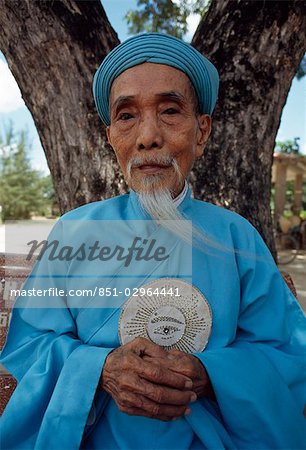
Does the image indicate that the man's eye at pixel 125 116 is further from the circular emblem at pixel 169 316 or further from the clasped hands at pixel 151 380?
the clasped hands at pixel 151 380

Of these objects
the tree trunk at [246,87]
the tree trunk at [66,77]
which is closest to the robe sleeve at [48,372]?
the tree trunk at [66,77]

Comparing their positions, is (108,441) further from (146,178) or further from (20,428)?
(146,178)

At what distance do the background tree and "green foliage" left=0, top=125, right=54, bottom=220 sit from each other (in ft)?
87.4

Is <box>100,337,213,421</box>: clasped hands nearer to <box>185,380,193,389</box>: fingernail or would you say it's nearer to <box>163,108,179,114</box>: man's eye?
<box>185,380,193,389</box>: fingernail

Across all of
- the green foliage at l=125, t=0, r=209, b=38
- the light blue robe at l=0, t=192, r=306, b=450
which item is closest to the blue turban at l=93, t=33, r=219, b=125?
the light blue robe at l=0, t=192, r=306, b=450

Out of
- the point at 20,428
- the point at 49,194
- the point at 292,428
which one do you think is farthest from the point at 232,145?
the point at 49,194

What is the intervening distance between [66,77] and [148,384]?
1.90 m

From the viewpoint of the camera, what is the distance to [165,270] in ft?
4.97

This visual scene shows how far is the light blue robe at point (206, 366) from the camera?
1338mm

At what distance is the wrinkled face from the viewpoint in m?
1.48

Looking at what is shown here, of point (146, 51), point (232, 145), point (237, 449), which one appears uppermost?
point (146, 51)

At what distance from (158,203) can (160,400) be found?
0.62 meters

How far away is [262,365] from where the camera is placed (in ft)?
4.56

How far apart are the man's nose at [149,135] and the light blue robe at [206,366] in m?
0.27
